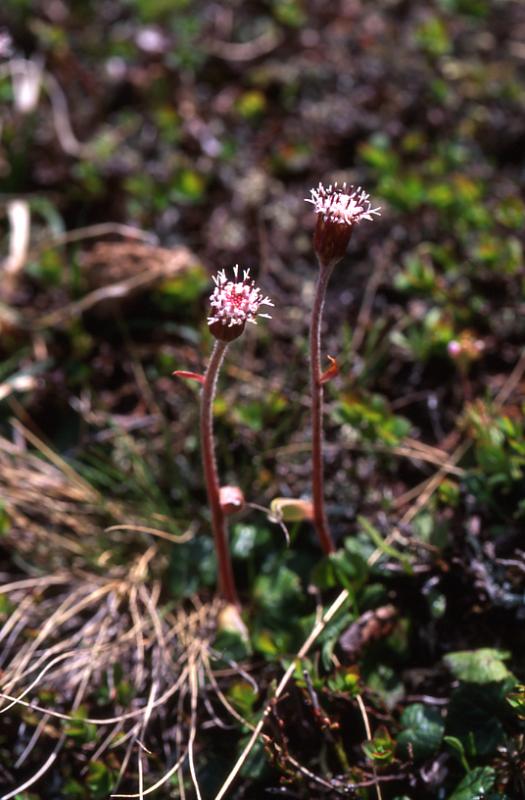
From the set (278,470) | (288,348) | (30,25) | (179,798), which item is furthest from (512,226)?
(30,25)

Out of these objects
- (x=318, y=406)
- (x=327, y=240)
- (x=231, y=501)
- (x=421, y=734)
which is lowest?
(x=421, y=734)

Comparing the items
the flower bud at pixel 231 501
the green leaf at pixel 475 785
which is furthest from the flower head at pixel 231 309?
the green leaf at pixel 475 785

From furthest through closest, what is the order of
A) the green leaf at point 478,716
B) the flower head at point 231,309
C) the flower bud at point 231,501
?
the flower bud at point 231,501 < the green leaf at point 478,716 < the flower head at point 231,309

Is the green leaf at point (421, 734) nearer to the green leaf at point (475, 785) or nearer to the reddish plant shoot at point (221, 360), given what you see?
the green leaf at point (475, 785)

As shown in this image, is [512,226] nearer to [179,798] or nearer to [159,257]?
[159,257]

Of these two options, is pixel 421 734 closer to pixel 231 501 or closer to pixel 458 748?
pixel 458 748

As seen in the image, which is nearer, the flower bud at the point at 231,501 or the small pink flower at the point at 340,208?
the small pink flower at the point at 340,208

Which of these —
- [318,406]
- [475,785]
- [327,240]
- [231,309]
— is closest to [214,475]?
[318,406]
